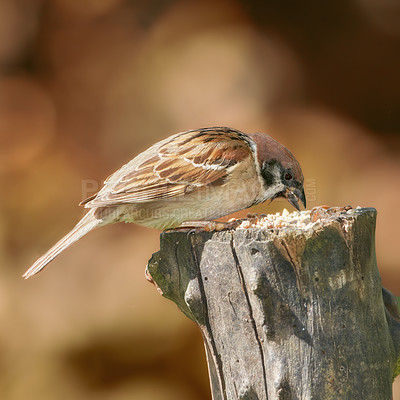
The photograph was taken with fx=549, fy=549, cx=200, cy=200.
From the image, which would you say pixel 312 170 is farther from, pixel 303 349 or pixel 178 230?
pixel 303 349

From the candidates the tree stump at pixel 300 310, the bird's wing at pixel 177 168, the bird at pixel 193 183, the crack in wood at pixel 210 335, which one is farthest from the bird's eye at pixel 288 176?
the crack in wood at pixel 210 335

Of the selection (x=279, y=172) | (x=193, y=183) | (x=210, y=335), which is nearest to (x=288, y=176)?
(x=279, y=172)

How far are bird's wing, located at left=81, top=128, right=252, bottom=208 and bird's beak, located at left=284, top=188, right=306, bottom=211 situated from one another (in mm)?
351

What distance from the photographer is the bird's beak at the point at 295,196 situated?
345cm

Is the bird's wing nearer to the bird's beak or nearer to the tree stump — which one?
the bird's beak

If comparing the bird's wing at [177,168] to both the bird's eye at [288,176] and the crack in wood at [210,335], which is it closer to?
the bird's eye at [288,176]

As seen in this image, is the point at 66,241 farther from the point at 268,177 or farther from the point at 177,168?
the point at 268,177

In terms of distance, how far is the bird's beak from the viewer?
11.3ft

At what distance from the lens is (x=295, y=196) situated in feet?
11.4

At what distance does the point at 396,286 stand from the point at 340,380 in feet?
8.43

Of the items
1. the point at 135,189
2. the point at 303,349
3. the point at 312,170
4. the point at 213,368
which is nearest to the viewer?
the point at 303,349

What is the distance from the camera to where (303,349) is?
2.17 meters

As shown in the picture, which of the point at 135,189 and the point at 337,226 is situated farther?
the point at 135,189

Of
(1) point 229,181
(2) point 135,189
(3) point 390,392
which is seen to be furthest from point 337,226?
(2) point 135,189
